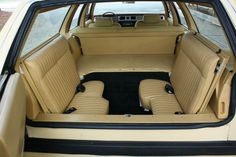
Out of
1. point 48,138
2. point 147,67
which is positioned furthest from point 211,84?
point 147,67

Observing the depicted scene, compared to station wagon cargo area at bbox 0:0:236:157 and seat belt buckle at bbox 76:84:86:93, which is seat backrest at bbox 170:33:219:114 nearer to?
station wagon cargo area at bbox 0:0:236:157

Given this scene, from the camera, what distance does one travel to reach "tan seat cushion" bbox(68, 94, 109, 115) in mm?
2211

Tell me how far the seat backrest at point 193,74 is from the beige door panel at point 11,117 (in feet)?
3.53

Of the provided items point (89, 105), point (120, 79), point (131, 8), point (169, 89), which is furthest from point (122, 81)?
point (131, 8)

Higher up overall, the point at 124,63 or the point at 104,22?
the point at 104,22

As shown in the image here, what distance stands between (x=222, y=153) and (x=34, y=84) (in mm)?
1189

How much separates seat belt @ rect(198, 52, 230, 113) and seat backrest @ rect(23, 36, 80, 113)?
3.26 ft

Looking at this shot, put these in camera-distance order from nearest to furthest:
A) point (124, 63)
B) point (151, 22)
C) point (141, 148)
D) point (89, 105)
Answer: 1. point (141, 148)
2. point (89, 105)
3. point (124, 63)
4. point (151, 22)

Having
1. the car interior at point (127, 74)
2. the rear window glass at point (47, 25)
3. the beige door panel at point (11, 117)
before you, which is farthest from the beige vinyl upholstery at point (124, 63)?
the beige door panel at point (11, 117)

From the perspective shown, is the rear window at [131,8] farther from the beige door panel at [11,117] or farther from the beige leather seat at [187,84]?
the beige door panel at [11,117]

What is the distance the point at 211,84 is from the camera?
1.71 m

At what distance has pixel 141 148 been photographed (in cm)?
151

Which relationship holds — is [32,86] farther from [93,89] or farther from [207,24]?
[207,24]

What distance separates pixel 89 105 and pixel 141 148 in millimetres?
903
